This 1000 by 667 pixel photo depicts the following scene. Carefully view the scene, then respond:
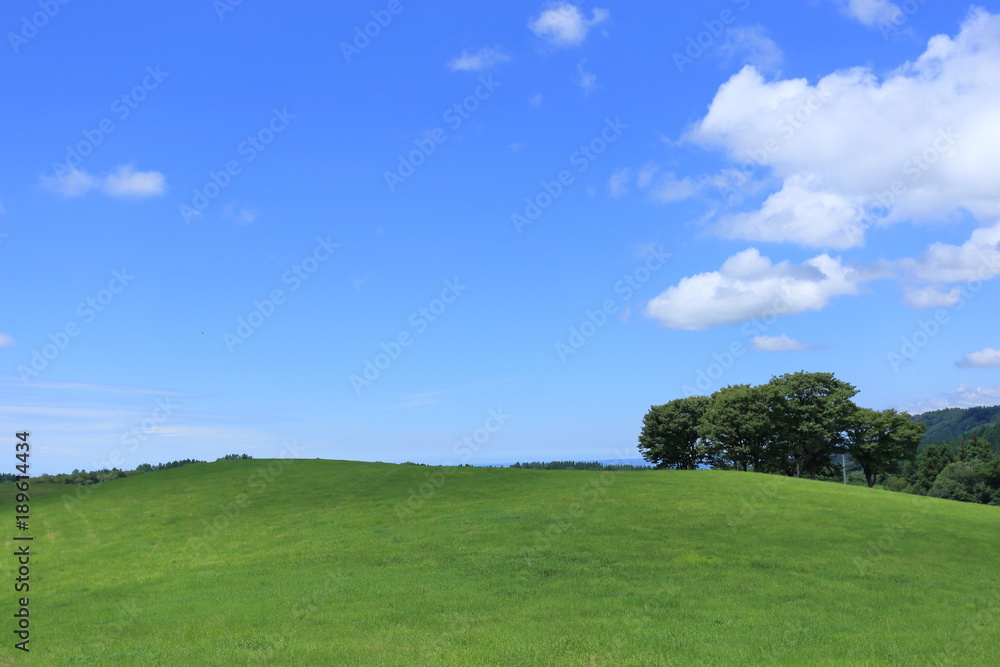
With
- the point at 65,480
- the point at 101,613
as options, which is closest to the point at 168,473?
the point at 65,480

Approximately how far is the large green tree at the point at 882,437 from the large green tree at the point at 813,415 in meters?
1.57

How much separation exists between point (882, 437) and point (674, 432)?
1255 inches

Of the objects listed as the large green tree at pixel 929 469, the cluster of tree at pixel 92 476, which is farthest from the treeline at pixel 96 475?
the large green tree at pixel 929 469

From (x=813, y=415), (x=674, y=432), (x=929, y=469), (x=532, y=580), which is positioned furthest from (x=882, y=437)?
(x=929, y=469)

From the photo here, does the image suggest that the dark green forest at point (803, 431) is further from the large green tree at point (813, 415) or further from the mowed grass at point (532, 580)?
the mowed grass at point (532, 580)

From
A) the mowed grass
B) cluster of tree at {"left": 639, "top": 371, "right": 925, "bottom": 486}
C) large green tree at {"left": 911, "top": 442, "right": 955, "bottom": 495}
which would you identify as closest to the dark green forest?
cluster of tree at {"left": 639, "top": 371, "right": 925, "bottom": 486}

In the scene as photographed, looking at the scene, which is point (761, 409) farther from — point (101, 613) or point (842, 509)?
point (101, 613)

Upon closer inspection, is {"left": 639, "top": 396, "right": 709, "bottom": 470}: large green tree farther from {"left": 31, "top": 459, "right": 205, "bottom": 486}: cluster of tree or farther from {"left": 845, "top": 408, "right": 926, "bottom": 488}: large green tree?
{"left": 31, "top": 459, "right": 205, "bottom": 486}: cluster of tree

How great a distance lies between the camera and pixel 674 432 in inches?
4523

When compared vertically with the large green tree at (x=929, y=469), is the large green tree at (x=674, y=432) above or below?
above

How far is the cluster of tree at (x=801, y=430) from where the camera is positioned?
9706cm

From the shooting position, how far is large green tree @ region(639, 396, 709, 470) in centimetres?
11325

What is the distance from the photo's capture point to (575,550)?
3106cm

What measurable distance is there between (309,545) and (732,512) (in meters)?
26.8
